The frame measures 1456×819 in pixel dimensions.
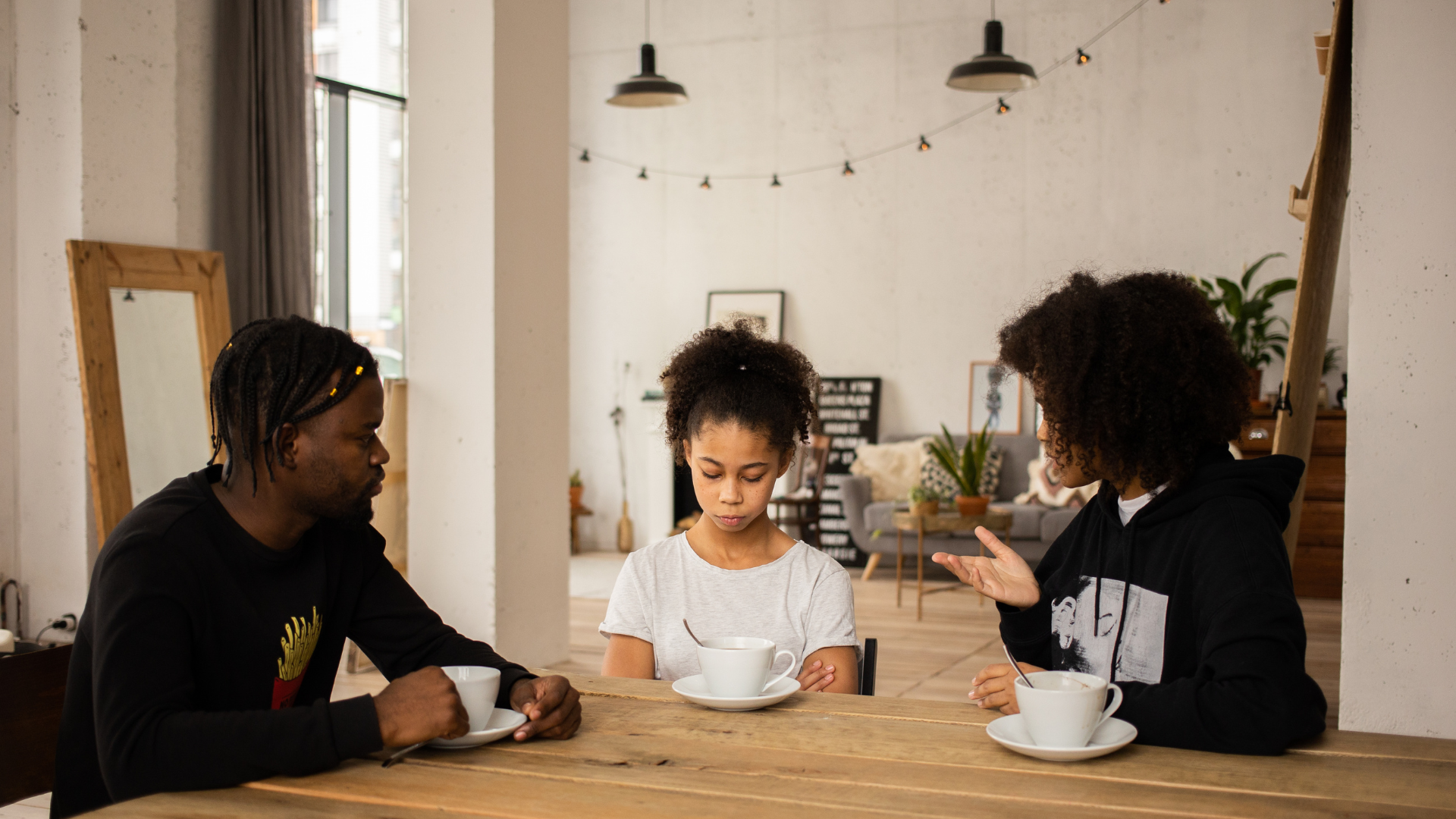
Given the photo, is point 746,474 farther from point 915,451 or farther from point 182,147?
point 915,451

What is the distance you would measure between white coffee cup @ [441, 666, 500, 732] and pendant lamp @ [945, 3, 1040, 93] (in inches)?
190

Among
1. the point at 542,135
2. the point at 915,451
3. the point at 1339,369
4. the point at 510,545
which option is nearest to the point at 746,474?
the point at 510,545

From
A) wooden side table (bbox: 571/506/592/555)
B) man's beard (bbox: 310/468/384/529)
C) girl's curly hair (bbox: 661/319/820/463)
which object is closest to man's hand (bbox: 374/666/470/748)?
man's beard (bbox: 310/468/384/529)

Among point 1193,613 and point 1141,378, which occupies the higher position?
point 1141,378

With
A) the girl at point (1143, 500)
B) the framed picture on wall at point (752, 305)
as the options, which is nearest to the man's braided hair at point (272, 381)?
the girl at point (1143, 500)

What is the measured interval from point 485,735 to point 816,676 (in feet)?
1.88

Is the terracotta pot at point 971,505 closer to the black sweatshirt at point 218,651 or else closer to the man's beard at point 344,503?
the black sweatshirt at point 218,651

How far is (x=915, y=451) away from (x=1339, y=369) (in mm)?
2439

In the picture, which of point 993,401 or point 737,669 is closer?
point 737,669

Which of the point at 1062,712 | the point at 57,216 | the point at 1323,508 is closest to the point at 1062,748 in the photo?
the point at 1062,712

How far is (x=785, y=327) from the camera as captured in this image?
7.87 meters

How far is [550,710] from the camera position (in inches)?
46.3

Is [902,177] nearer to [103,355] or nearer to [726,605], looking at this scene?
[103,355]

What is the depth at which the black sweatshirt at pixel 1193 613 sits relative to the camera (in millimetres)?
1113
